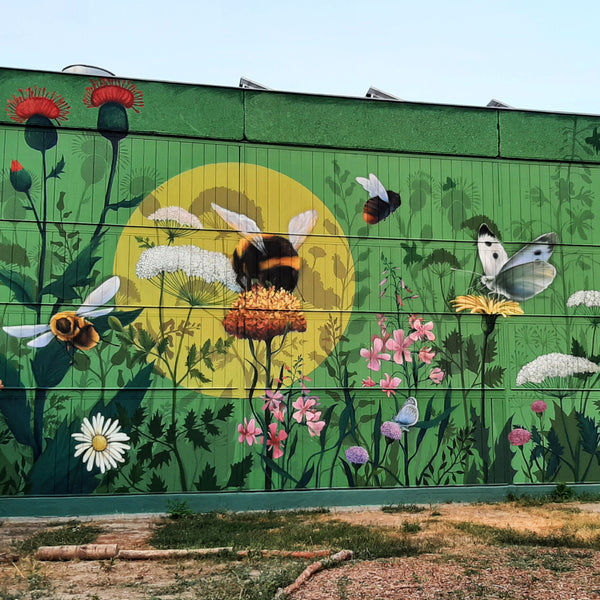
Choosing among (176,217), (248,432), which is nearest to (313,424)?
(248,432)

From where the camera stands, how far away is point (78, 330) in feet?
39.2

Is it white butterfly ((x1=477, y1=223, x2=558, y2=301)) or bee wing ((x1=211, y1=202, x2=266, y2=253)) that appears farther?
white butterfly ((x1=477, y1=223, x2=558, y2=301))

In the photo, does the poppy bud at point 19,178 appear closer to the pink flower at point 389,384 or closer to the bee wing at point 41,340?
the bee wing at point 41,340

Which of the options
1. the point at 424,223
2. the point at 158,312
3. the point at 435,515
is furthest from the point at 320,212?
the point at 435,515

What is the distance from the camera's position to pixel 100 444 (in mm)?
11812

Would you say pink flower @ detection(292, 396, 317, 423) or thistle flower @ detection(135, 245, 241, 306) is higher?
thistle flower @ detection(135, 245, 241, 306)

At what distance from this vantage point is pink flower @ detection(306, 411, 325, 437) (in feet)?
40.9

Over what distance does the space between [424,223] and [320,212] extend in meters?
1.78

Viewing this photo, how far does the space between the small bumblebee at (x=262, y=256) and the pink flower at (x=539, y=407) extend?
4.48 m

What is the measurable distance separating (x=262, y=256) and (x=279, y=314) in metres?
0.97

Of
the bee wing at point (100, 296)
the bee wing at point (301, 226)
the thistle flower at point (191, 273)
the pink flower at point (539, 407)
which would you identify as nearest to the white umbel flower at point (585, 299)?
the pink flower at point (539, 407)

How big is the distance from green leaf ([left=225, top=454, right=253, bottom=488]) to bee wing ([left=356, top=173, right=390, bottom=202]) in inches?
185

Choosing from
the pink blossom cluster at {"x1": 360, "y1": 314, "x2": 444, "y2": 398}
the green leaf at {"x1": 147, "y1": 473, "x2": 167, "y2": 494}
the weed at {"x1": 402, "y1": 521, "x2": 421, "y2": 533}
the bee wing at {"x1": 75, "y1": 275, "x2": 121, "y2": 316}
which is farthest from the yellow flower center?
the weed at {"x1": 402, "y1": 521, "x2": 421, "y2": 533}

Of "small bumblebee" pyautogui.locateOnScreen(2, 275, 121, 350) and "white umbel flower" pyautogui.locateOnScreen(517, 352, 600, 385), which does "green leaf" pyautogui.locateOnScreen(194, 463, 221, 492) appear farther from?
"white umbel flower" pyautogui.locateOnScreen(517, 352, 600, 385)
